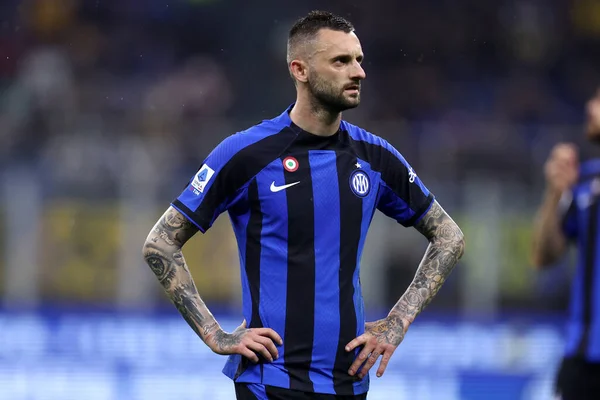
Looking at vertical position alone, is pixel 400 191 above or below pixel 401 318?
above

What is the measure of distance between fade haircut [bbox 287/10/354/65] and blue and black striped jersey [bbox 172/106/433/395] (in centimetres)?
27

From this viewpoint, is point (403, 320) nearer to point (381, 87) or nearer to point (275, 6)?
Result: point (381, 87)

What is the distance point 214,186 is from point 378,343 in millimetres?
760

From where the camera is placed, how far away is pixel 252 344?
348cm

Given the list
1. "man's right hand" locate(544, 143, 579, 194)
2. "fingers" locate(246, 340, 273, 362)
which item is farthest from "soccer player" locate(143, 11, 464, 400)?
"man's right hand" locate(544, 143, 579, 194)

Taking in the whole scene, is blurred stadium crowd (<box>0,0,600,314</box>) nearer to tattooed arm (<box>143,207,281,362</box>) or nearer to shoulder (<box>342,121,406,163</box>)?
shoulder (<box>342,121,406,163</box>)

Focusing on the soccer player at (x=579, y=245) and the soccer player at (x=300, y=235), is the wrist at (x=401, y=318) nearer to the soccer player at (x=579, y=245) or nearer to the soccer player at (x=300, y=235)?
the soccer player at (x=300, y=235)

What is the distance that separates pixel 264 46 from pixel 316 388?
10203mm

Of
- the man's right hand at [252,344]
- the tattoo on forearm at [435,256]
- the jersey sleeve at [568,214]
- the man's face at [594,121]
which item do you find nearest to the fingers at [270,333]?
the man's right hand at [252,344]

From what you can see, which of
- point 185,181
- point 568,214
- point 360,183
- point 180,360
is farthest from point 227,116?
point 360,183

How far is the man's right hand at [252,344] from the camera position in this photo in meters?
3.48

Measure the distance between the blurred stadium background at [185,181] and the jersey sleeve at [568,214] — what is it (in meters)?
3.00

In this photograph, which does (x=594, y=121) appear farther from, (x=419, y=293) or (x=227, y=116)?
(x=227, y=116)

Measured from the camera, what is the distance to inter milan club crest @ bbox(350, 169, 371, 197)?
366 centimetres
